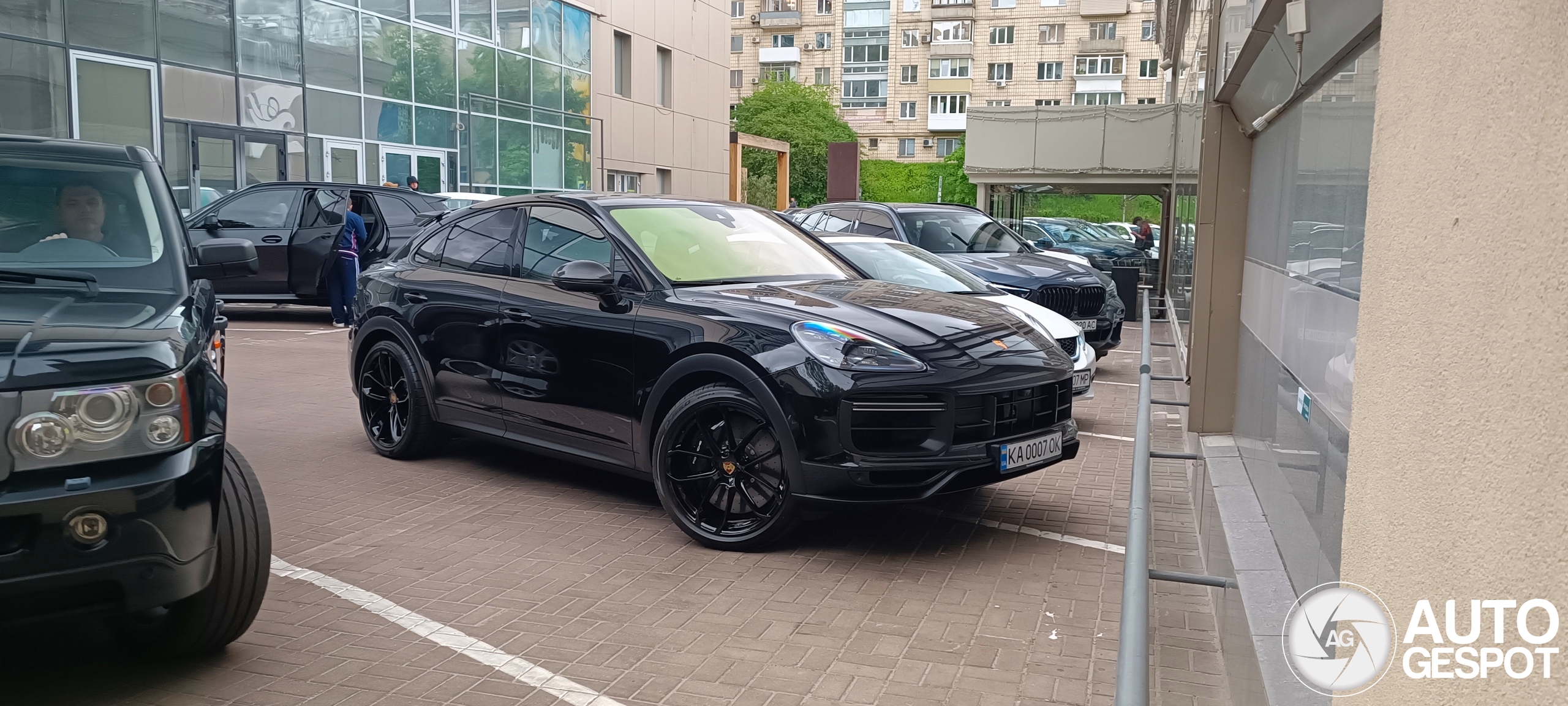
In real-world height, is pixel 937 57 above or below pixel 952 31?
below

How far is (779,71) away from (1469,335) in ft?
289

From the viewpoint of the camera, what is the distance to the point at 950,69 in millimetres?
82375

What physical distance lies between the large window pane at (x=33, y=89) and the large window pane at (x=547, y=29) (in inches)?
614

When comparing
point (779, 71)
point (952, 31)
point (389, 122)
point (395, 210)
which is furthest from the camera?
point (779, 71)

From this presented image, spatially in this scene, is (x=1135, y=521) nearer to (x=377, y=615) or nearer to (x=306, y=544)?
(x=377, y=615)

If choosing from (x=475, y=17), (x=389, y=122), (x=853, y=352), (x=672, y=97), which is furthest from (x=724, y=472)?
(x=672, y=97)

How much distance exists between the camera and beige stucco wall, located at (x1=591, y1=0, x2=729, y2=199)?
3716 cm

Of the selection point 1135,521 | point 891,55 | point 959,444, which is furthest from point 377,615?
point 891,55

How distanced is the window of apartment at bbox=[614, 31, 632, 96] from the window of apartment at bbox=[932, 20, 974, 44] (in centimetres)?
4662

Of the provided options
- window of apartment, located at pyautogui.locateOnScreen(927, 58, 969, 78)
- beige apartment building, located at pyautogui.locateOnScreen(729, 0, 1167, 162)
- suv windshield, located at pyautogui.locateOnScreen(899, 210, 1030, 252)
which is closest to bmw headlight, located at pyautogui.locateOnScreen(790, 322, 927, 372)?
suv windshield, located at pyautogui.locateOnScreen(899, 210, 1030, 252)

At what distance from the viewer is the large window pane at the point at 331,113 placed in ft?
77.5

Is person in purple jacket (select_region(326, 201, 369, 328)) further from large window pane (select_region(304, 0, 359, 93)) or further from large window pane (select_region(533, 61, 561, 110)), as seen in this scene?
large window pane (select_region(533, 61, 561, 110))

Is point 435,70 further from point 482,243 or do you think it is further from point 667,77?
point 482,243

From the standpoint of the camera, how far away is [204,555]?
11.7ft
